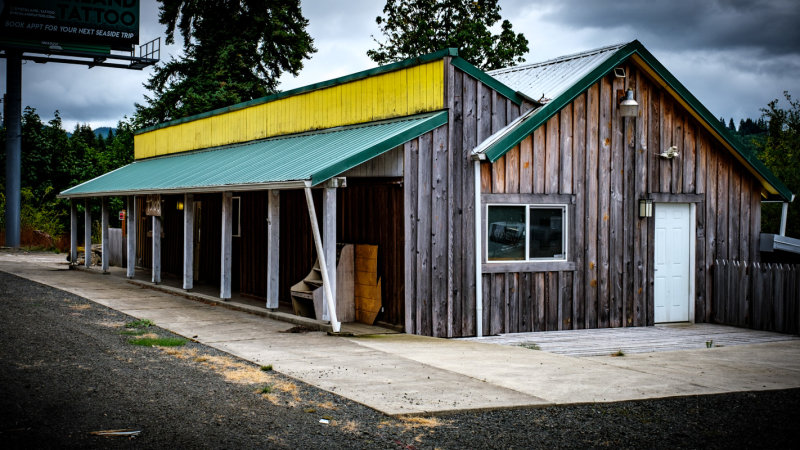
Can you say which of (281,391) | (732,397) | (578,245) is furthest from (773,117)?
(281,391)

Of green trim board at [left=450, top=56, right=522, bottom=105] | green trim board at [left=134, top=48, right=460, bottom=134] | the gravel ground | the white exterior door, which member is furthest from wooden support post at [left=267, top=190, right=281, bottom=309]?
the white exterior door

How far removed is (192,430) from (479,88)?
295 inches

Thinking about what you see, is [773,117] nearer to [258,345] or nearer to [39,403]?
Answer: [258,345]

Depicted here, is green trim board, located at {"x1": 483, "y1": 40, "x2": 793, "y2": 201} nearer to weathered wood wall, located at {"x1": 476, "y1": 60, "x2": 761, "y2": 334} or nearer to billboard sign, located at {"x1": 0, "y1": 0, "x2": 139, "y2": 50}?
weathered wood wall, located at {"x1": 476, "y1": 60, "x2": 761, "y2": 334}

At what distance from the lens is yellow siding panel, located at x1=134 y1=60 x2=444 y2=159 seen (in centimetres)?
1185

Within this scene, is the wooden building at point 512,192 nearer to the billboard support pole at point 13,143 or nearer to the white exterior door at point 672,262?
the white exterior door at point 672,262

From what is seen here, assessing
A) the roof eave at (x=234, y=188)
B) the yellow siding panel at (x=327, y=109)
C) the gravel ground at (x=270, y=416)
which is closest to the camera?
the gravel ground at (x=270, y=416)

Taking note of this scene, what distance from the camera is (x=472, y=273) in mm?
11492

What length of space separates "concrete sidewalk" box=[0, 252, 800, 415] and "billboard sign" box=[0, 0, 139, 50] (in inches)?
945

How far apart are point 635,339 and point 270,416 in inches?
278

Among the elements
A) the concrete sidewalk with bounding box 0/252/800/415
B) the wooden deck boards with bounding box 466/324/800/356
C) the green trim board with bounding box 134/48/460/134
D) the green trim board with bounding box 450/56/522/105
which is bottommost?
the wooden deck boards with bounding box 466/324/800/356

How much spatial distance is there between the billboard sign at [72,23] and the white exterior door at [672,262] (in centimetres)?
2724

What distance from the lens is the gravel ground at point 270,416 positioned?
571 centimetres

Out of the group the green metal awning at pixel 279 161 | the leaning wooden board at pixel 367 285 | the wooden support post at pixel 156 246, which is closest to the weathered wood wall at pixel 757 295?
the green metal awning at pixel 279 161
